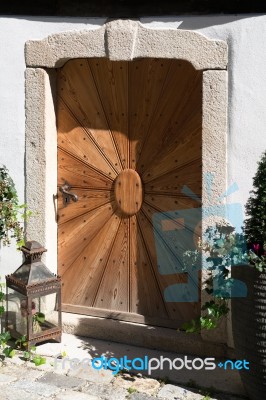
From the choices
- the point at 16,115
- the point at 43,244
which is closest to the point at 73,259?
the point at 43,244

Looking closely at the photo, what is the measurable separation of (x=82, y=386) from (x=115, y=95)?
89.9 inches

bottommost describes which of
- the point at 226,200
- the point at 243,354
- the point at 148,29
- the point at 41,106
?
the point at 243,354

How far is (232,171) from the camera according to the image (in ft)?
16.7

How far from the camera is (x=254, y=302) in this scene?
4328 millimetres

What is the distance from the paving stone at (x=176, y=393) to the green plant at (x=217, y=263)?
44 centimetres

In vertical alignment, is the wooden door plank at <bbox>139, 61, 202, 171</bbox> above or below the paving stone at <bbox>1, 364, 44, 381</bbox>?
above

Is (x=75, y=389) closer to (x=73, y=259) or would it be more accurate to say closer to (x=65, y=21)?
(x=73, y=259)

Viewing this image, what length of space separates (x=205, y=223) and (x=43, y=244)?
56.4 inches

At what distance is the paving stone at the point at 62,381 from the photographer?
4.90 m

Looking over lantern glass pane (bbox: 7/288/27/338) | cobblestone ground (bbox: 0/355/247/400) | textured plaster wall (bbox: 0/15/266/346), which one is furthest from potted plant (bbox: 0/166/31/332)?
textured plaster wall (bbox: 0/15/266/346)

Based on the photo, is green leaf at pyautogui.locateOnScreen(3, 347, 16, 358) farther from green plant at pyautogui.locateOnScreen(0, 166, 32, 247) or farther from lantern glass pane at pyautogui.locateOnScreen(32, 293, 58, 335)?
green plant at pyautogui.locateOnScreen(0, 166, 32, 247)

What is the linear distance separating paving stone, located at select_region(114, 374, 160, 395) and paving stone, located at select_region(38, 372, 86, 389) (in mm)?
260

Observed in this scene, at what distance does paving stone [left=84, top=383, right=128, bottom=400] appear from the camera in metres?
4.72

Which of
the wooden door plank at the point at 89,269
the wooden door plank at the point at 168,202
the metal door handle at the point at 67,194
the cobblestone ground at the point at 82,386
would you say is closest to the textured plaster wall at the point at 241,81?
the wooden door plank at the point at 168,202
